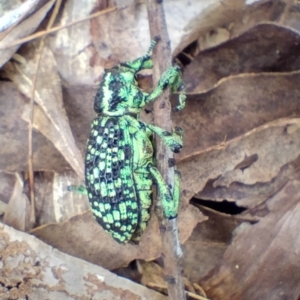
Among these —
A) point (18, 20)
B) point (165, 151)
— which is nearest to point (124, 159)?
point (165, 151)

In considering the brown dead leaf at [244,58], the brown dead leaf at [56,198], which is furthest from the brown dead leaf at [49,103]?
the brown dead leaf at [244,58]

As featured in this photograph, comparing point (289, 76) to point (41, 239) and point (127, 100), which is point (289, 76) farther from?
point (41, 239)

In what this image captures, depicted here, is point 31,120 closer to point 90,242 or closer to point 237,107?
point 90,242

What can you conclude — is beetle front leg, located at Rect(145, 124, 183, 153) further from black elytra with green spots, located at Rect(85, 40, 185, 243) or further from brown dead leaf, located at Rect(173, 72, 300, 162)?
brown dead leaf, located at Rect(173, 72, 300, 162)

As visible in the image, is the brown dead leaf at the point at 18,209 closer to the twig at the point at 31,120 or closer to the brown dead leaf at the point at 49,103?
the twig at the point at 31,120

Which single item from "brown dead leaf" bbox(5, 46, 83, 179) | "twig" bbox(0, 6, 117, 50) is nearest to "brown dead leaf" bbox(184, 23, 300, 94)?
"twig" bbox(0, 6, 117, 50)
